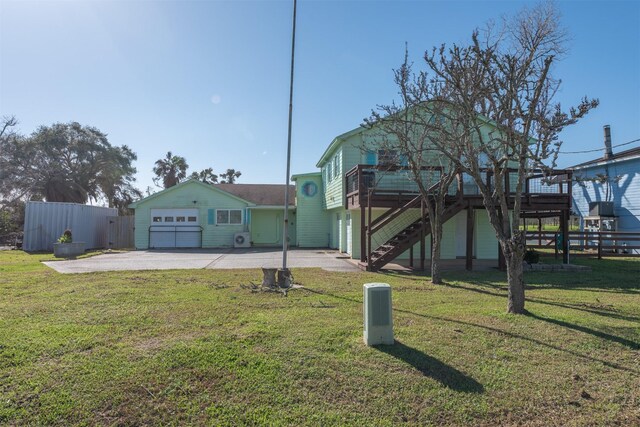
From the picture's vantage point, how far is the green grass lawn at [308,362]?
10.5 feet

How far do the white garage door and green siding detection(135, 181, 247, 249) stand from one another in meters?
0.27

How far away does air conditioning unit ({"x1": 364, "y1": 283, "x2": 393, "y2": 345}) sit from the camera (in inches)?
→ 182

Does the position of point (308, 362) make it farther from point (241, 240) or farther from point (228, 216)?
point (228, 216)

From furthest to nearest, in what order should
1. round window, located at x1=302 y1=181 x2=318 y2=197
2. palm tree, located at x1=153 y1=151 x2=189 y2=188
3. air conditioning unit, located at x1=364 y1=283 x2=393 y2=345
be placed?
1. palm tree, located at x1=153 y1=151 x2=189 y2=188
2. round window, located at x1=302 y1=181 x2=318 y2=197
3. air conditioning unit, located at x1=364 y1=283 x2=393 y2=345

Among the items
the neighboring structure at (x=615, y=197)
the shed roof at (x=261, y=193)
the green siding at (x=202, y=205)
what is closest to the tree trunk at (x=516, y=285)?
the neighboring structure at (x=615, y=197)

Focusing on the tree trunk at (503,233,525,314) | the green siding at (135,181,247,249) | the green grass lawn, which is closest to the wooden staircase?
the green grass lawn

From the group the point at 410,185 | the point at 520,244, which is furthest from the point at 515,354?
the point at 410,185

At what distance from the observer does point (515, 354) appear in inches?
174

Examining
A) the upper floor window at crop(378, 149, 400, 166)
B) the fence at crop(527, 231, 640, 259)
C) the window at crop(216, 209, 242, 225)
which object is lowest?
the fence at crop(527, 231, 640, 259)

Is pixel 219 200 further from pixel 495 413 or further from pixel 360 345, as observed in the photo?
pixel 495 413

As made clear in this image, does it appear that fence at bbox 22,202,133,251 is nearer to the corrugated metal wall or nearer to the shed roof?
the corrugated metal wall

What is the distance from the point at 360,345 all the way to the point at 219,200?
63.5 feet

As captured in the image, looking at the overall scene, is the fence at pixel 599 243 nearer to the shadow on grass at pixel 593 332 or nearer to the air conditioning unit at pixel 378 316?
the shadow on grass at pixel 593 332

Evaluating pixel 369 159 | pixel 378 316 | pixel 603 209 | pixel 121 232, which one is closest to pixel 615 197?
pixel 603 209
